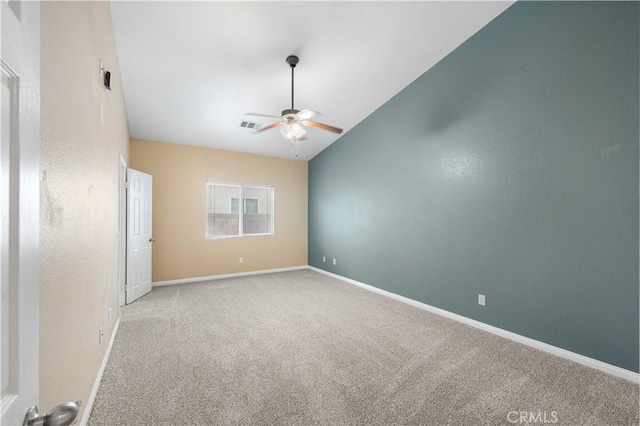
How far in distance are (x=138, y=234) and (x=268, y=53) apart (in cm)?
336

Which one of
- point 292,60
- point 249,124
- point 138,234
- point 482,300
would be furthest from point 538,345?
point 138,234

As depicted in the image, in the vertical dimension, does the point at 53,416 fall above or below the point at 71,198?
below

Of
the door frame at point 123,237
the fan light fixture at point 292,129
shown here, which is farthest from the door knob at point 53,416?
the door frame at point 123,237

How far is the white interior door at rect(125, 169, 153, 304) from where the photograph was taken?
4.07m

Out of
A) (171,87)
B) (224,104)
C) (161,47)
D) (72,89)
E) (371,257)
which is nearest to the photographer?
(72,89)

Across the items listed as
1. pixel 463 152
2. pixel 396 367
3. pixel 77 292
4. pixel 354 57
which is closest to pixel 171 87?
pixel 354 57

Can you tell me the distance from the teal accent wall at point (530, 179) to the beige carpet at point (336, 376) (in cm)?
47

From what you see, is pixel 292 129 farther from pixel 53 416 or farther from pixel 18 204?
pixel 53 416

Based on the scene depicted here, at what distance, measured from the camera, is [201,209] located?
5.46 m

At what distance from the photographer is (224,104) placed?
4152 millimetres

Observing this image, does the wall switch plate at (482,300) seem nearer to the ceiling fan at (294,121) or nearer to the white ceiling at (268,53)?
the ceiling fan at (294,121)

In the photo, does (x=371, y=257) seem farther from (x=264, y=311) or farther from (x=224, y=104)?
(x=224, y=104)

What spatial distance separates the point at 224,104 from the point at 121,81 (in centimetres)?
127

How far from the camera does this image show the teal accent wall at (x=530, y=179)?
91.9 inches
